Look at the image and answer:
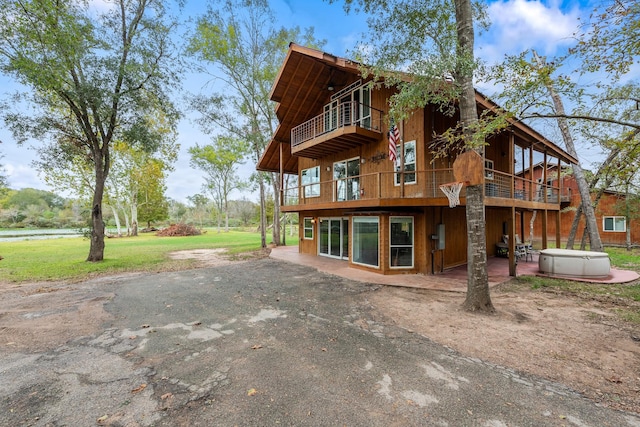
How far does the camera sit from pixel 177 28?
12812 mm

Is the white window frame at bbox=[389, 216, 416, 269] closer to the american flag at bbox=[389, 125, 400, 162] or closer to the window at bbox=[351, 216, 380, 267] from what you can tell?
the window at bbox=[351, 216, 380, 267]

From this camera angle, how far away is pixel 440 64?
557 cm

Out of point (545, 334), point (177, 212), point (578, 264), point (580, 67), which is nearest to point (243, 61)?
point (580, 67)

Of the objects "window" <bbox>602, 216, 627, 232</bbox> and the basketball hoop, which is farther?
"window" <bbox>602, 216, 627, 232</bbox>

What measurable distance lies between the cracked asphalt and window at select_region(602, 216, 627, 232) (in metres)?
25.9

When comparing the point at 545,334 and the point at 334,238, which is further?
the point at 334,238

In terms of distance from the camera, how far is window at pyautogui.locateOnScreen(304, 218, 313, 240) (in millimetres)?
15227

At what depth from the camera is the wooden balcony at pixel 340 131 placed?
34.3 ft

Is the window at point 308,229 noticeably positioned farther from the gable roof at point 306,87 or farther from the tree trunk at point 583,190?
the tree trunk at point 583,190

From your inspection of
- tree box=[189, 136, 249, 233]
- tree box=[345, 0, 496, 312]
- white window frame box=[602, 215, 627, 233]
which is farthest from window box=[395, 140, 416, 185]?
tree box=[189, 136, 249, 233]

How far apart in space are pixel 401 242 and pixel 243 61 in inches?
601

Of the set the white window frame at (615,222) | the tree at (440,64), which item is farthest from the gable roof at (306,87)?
the white window frame at (615,222)

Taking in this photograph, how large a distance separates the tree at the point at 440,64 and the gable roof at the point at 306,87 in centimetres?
289

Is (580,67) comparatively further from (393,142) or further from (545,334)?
(545,334)
